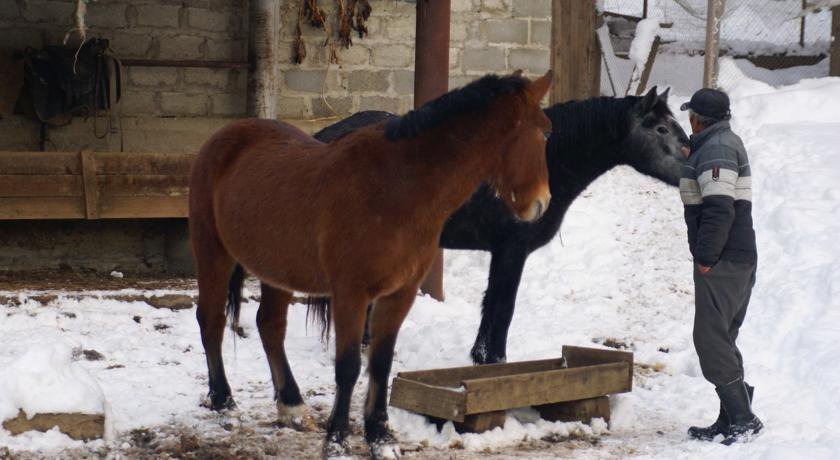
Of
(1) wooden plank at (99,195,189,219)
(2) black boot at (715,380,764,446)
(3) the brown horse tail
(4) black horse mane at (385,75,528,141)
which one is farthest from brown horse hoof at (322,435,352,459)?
(1) wooden plank at (99,195,189,219)

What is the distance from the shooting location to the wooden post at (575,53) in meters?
11.8

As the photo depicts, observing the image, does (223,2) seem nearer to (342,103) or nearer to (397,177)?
(342,103)

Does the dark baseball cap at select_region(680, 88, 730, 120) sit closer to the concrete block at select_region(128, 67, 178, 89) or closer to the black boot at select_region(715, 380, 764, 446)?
the black boot at select_region(715, 380, 764, 446)

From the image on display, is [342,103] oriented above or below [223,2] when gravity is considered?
below

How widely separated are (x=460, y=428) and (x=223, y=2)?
21.0 ft

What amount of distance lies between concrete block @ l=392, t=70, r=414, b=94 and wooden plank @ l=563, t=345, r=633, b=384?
5.11 meters

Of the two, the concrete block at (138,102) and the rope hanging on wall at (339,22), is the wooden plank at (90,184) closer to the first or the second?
the concrete block at (138,102)

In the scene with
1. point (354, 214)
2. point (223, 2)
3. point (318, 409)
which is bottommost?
point (318, 409)

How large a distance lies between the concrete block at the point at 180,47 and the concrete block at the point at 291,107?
92 centimetres

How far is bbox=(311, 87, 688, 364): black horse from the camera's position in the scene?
21.7 feet

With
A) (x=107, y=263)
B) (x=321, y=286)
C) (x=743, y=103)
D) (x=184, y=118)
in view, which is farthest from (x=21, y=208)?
(x=743, y=103)

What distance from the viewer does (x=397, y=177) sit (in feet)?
15.4

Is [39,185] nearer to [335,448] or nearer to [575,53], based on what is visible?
[335,448]

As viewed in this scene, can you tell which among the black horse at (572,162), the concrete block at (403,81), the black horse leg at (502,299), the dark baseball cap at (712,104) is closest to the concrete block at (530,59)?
Result: the concrete block at (403,81)
